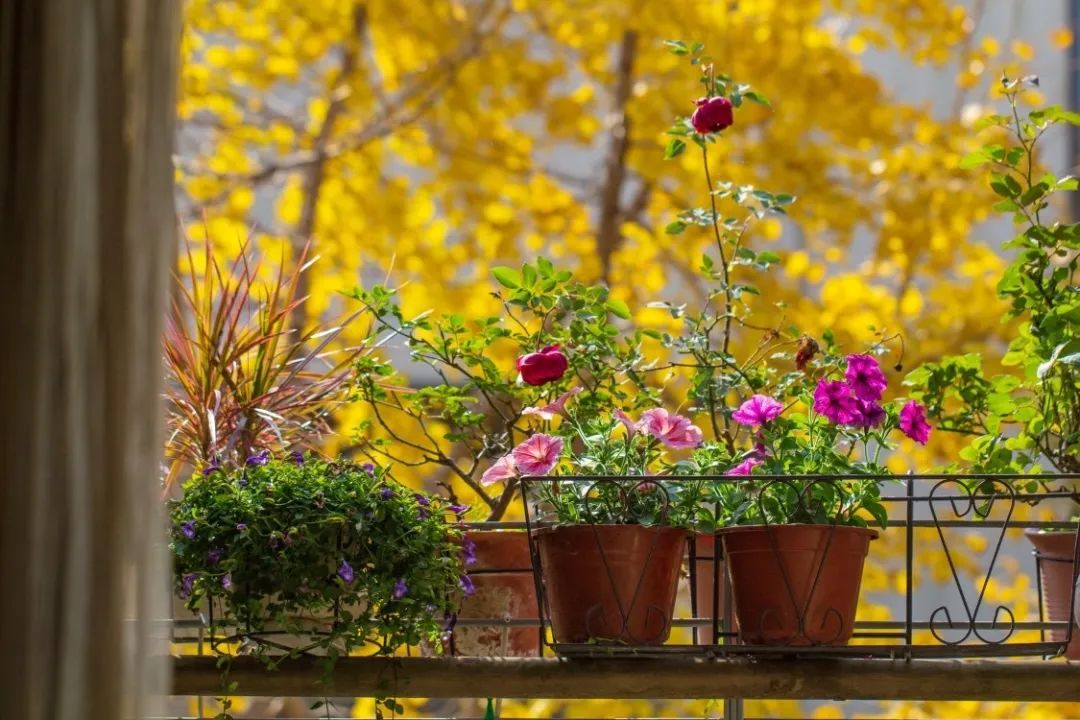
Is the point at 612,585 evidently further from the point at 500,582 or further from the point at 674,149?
the point at 674,149

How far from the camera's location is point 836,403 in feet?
3.91

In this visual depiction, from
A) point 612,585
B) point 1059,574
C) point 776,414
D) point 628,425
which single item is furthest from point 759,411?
point 1059,574

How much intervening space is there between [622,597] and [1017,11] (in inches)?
131

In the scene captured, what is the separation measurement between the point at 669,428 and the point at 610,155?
2339 mm

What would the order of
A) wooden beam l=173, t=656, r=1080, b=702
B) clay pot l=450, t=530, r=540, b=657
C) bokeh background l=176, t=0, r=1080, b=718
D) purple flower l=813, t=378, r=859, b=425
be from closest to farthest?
wooden beam l=173, t=656, r=1080, b=702 < purple flower l=813, t=378, r=859, b=425 < clay pot l=450, t=530, r=540, b=657 < bokeh background l=176, t=0, r=1080, b=718

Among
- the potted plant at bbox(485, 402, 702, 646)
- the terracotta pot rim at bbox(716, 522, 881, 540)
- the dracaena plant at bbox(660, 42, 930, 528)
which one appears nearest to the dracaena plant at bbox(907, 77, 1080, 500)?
the dracaena plant at bbox(660, 42, 930, 528)

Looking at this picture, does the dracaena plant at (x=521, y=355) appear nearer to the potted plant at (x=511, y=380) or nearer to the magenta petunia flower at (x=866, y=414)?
the potted plant at (x=511, y=380)

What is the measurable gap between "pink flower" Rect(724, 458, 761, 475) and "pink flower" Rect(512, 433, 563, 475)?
0.15 meters

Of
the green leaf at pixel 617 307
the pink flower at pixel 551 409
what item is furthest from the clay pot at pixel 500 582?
the green leaf at pixel 617 307

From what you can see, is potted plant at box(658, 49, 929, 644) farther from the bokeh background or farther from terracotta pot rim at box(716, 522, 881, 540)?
the bokeh background

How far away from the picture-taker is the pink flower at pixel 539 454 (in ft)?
3.88

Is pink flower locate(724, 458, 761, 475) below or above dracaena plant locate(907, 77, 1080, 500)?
below

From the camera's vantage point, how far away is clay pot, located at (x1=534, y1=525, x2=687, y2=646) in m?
1.12

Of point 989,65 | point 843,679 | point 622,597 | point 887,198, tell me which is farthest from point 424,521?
point 989,65
